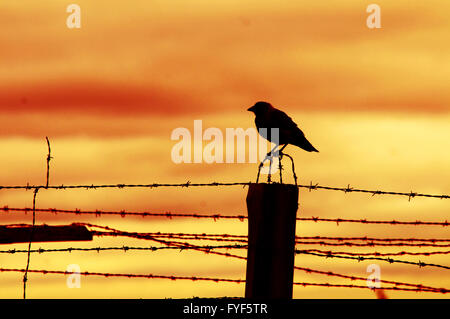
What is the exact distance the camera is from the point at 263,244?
4898mm

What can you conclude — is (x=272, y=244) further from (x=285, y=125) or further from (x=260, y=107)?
(x=260, y=107)

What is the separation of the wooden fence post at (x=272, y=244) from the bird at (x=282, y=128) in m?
3.23

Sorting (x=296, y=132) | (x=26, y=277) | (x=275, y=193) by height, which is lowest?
(x=26, y=277)

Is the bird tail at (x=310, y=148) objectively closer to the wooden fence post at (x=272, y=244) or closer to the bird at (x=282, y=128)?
the bird at (x=282, y=128)

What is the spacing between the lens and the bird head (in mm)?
8820

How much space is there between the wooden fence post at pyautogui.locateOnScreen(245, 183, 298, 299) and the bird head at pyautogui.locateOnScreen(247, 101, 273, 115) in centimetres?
390

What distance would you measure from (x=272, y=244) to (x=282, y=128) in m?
3.57

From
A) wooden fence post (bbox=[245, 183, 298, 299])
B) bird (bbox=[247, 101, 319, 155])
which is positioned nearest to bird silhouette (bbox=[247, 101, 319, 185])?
bird (bbox=[247, 101, 319, 155])

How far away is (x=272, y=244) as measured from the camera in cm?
489

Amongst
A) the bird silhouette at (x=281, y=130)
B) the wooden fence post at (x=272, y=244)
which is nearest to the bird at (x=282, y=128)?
the bird silhouette at (x=281, y=130)
